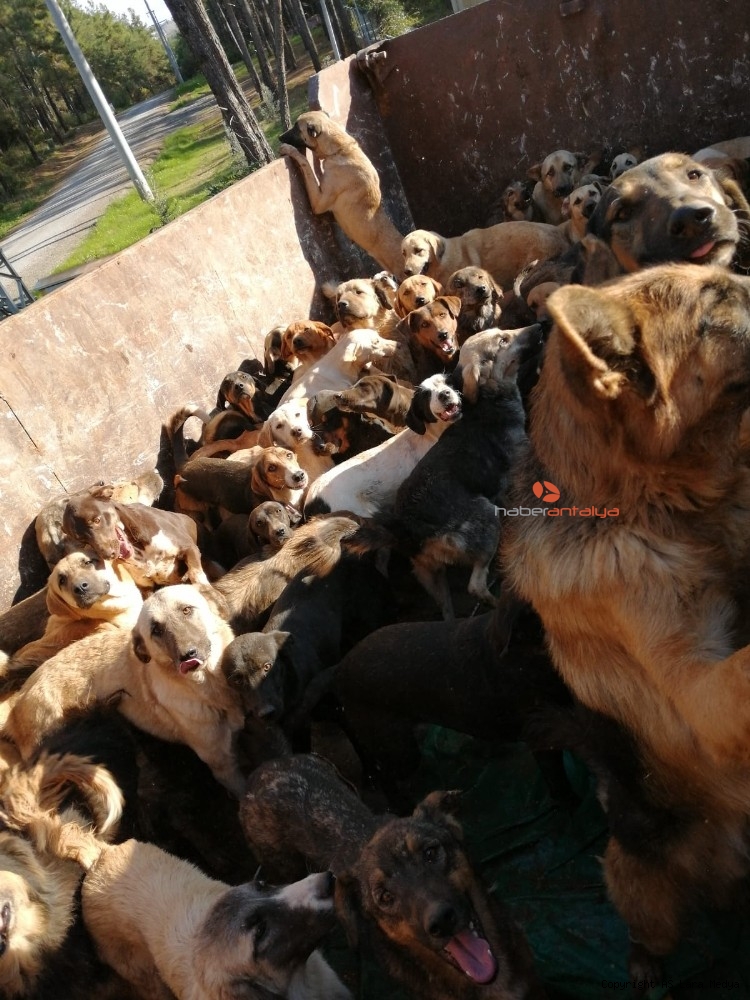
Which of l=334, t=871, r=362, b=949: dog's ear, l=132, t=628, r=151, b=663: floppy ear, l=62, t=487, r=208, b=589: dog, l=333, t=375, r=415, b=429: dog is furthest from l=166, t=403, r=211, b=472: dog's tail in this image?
l=334, t=871, r=362, b=949: dog's ear

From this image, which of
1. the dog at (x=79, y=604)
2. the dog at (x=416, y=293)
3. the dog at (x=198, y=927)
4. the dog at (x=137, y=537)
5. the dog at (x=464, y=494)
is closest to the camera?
the dog at (x=198, y=927)

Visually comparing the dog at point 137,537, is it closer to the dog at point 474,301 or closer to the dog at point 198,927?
the dog at point 198,927

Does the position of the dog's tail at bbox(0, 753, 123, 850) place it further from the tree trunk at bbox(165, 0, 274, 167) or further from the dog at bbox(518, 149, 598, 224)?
the tree trunk at bbox(165, 0, 274, 167)

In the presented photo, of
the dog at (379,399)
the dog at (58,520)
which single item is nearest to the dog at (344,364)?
the dog at (379,399)

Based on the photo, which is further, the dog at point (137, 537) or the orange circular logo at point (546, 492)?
the dog at point (137, 537)

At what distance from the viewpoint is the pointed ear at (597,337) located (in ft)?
7.12

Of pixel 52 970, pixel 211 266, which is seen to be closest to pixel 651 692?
pixel 52 970

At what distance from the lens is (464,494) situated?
5.90 metres

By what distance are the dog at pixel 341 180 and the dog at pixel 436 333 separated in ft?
9.39

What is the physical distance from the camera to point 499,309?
834 cm

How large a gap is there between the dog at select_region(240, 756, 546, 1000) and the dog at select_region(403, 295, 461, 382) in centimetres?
456

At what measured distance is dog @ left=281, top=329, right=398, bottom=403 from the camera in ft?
26.9

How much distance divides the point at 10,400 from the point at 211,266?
2831 millimetres

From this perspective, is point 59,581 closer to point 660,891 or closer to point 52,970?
point 52,970
